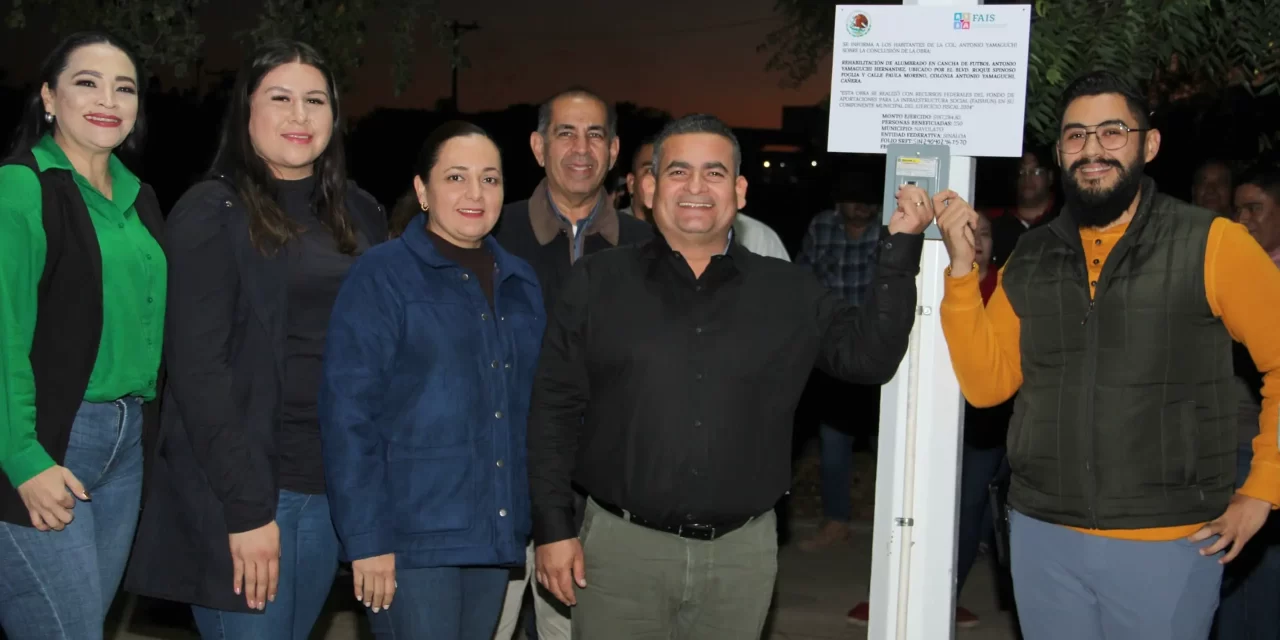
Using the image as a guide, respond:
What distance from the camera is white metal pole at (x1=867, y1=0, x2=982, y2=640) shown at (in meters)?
3.72

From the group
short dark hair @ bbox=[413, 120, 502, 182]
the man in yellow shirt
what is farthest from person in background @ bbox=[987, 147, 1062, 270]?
short dark hair @ bbox=[413, 120, 502, 182]

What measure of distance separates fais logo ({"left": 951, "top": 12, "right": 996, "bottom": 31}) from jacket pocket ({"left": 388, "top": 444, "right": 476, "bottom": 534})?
188 cm

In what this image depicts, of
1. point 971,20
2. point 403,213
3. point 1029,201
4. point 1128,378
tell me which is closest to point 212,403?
point 403,213

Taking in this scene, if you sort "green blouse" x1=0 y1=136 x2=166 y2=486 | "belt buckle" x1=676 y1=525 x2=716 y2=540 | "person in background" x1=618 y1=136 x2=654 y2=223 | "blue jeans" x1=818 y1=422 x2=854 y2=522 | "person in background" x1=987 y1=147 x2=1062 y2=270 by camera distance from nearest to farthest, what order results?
1. "green blouse" x1=0 y1=136 x2=166 y2=486
2. "belt buckle" x1=676 y1=525 x2=716 y2=540
3. "person in background" x1=618 y1=136 x2=654 y2=223
4. "person in background" x1=987 y1=147 x2=1062 y2=270
5. "blue jeans" x1=818 y1=422 x2=854 y2=522

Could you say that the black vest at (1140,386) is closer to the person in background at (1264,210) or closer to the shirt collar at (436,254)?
the shirt collar at (436,254)

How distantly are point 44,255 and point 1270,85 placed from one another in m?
5.22

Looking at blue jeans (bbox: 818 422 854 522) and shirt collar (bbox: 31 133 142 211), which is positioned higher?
shirt collar (bbox: 31 133 142 211)

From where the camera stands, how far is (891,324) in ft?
11.1

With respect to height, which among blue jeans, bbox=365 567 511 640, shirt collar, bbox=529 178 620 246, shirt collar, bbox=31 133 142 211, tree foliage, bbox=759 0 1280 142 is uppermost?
tree foliage, bbox=759 0 1280 142

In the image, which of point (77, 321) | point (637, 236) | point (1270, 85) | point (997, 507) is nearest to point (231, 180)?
point (77, 321)

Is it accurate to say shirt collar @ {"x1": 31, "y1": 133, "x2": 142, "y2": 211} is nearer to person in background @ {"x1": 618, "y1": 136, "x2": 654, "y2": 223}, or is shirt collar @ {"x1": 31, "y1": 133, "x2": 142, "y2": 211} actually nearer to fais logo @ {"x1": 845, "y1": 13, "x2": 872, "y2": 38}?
fais logo @ {"x1": 845, "y1": 13, "x2": 872, "y2": 38}

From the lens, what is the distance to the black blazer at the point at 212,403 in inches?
129

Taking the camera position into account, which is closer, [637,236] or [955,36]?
[955,36]

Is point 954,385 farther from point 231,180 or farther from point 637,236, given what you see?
point 231,180
